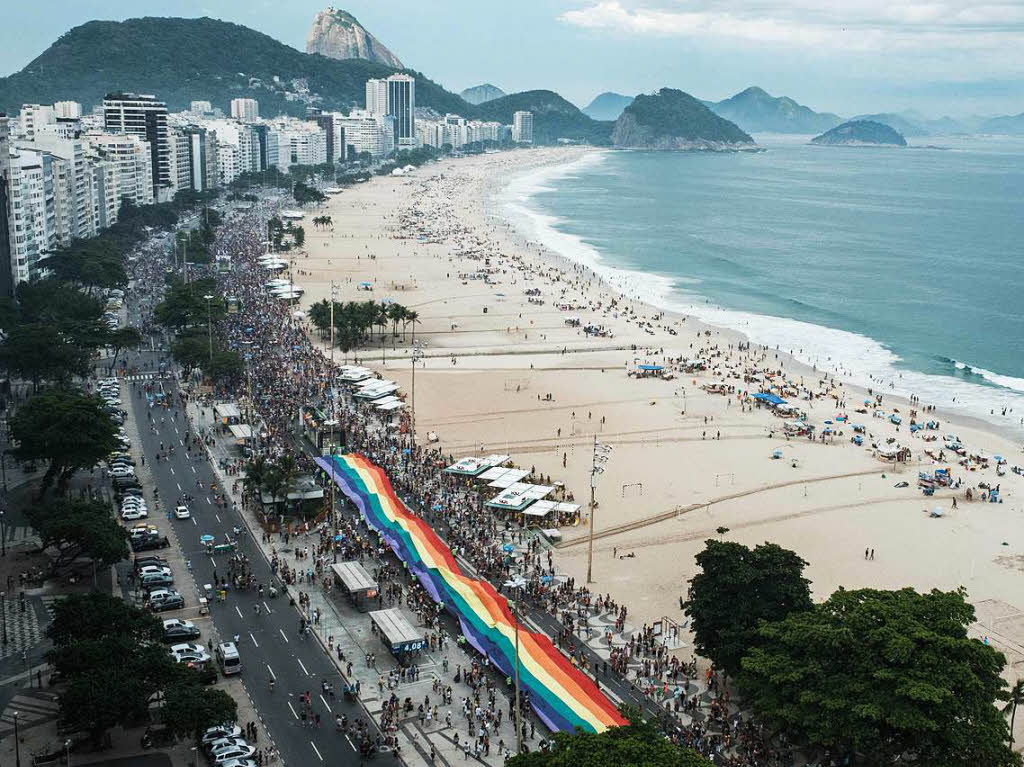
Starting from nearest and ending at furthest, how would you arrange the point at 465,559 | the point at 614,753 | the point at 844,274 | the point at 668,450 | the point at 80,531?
the point at 614,753 < the point at 80,531 < the point at 465,559 < the point at 668,450 < the point at 844,274

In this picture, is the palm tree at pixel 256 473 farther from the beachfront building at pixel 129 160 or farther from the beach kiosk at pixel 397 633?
the beachfront building at pixel 129 160

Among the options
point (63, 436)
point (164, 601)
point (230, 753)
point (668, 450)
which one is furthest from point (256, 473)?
point (668, 450)

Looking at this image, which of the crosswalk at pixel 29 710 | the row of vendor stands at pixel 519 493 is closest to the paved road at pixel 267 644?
the crosswalk at pixel 29 710

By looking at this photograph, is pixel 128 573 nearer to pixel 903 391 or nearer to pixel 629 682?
pixel 629 682

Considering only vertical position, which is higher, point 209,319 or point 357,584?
point 209,319

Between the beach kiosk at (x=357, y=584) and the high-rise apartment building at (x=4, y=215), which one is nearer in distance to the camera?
the beach kiosk at (x=357, y=584)

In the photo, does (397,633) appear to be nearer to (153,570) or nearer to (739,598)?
(153,570)

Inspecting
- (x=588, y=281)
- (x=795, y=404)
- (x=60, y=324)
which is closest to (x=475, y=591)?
(x=795, y=404)
